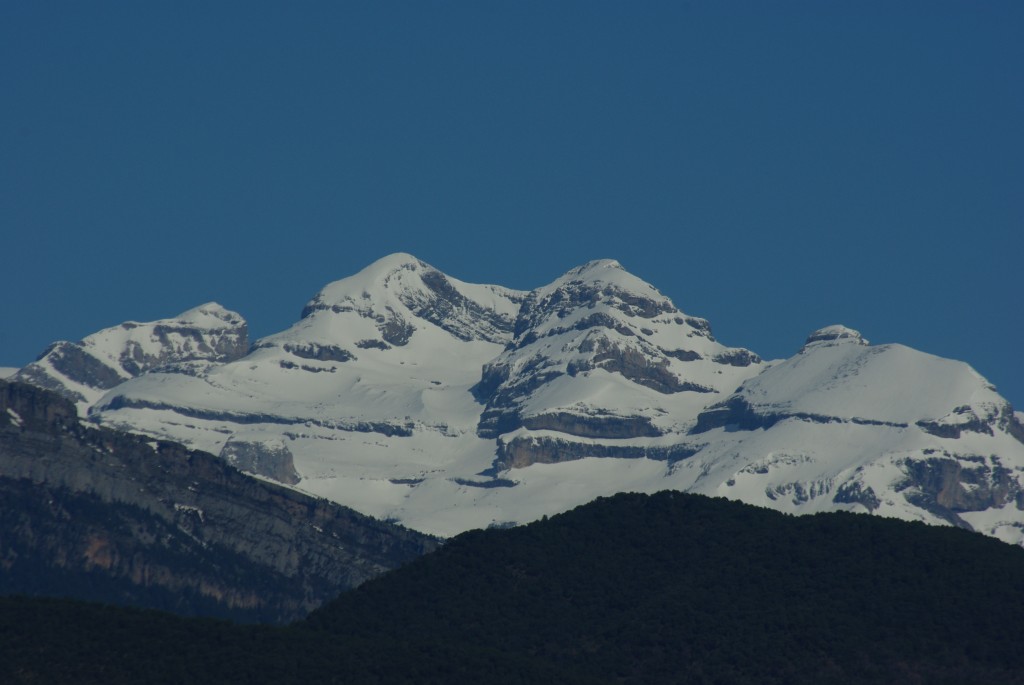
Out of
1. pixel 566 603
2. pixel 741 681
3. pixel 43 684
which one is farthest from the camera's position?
pixel 566 603

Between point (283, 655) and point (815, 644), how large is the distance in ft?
110

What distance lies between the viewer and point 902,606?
17588 cm

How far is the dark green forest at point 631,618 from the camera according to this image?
15888cm

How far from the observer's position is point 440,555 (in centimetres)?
19225

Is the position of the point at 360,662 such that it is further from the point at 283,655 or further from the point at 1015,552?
the point at 1015,552

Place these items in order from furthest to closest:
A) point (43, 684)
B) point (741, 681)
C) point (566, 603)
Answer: point (566, 603), point (741, 681), point (43, 684)

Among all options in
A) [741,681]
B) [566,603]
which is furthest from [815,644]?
[566,603]

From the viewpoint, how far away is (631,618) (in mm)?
178000

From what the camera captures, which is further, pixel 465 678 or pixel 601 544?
pixel 601 544

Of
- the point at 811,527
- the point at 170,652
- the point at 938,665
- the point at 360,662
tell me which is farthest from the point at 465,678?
Answer: the point at 811,527

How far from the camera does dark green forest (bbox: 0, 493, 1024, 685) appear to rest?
15888cm

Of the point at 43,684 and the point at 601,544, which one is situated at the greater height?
the point at 601,544

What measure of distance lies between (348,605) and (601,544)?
63.1ft

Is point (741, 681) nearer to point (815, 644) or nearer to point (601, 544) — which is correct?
point (815, 644)
